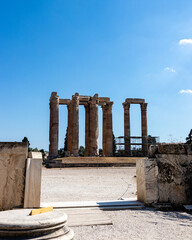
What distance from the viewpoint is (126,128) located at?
140 ft

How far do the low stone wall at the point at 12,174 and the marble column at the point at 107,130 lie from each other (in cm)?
3224

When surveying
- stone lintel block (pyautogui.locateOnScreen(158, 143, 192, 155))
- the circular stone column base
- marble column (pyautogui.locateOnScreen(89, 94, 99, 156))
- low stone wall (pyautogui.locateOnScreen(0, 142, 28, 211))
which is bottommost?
the circular stone column base

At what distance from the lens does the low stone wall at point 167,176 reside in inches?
264

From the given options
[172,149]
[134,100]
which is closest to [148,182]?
[172,149]

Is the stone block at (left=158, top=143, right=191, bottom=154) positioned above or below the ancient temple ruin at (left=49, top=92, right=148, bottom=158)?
below

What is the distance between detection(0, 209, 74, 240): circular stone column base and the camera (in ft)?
10.5

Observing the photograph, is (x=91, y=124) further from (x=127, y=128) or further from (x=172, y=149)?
(x=172, y=149)

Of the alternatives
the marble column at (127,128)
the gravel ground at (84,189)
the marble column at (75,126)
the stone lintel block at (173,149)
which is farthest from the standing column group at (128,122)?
the stone lintel block at (173,149)

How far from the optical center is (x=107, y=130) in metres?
38.7

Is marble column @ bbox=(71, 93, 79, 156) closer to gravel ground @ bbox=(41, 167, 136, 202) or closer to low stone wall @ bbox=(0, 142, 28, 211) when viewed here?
gravel ground @ bbox=(41, 167, 136, 202)

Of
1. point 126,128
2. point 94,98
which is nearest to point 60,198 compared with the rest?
point 94,98

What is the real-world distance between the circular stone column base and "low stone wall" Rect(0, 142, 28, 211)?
185cm

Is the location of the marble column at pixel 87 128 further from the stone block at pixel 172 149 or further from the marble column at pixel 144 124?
the stone block at pixel 172 149

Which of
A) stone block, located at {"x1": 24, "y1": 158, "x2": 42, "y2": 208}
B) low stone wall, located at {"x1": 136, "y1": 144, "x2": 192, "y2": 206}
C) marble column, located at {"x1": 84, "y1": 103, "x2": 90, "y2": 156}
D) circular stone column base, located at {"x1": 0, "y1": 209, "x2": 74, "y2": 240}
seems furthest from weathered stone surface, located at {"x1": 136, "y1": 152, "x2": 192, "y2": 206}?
marble column, located at {"x1": 84, "y1": 103, "x2": 90, "y2": 156}
